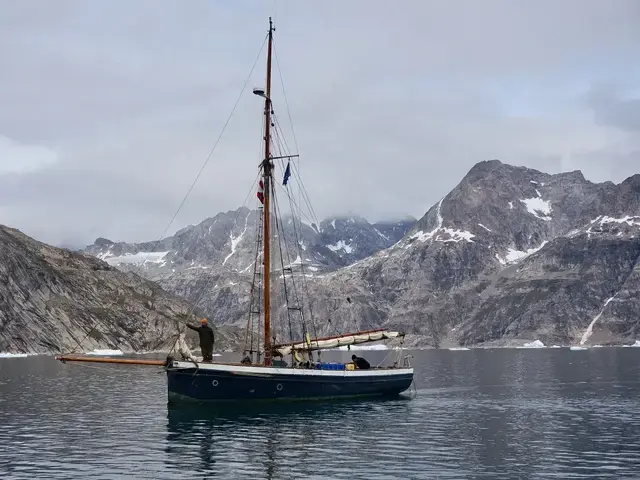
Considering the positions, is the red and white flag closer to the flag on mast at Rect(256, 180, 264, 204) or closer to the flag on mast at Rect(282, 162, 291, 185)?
the flag on mast at Rect(256, 180, 264, 204)

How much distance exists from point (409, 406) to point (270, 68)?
107 ft

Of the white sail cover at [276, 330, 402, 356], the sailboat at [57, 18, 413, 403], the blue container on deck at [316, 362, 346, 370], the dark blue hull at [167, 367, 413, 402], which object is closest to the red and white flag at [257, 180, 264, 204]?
the sailboat at [57, 18, 413, 403]

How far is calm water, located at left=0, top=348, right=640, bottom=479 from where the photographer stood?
32.6 m

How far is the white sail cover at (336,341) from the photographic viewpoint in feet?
202

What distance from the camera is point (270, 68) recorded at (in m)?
62.7

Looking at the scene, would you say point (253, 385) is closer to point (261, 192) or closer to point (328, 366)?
point (328, 366)

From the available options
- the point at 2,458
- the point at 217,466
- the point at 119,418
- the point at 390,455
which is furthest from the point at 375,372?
the point at 2,458

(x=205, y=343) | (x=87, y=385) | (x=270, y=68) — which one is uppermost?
(x=270, y=68)

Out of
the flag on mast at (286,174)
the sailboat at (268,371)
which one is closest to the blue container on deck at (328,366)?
the sailboat at (268,371)

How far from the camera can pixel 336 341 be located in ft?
224

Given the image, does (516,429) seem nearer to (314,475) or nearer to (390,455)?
(390,455)

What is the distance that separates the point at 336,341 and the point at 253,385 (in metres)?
15.1

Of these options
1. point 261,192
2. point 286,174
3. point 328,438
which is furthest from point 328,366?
point 328,438

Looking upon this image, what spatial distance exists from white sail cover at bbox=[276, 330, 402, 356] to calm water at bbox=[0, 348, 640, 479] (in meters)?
5.93
